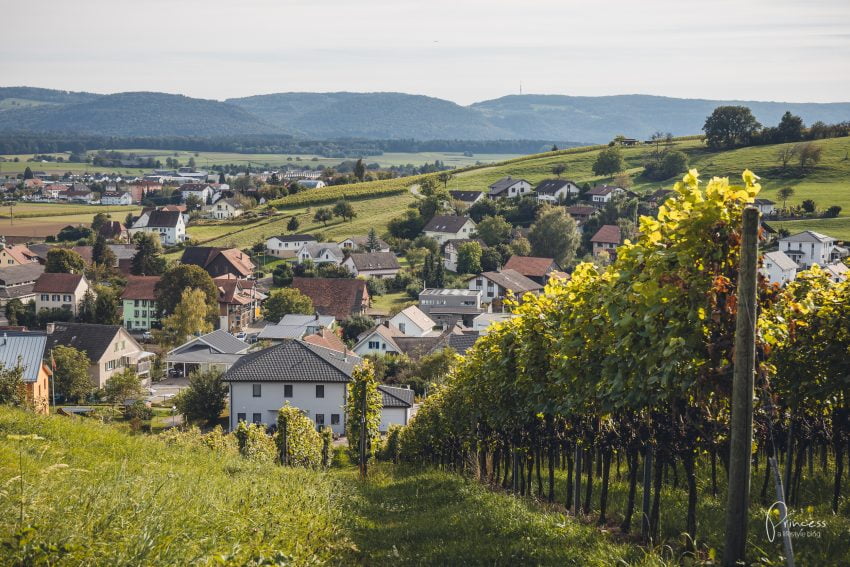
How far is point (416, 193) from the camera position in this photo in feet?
456

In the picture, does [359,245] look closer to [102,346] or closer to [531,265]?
[531,265]

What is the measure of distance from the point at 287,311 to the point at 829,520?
236 feet

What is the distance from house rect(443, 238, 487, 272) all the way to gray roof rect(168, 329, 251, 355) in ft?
126

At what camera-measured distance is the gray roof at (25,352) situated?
129 ft

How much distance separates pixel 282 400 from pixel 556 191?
83.9 meters

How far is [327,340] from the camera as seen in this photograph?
2516 inches

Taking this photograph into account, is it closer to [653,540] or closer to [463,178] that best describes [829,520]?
[653,540]

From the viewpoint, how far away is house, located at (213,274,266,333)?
79.8 meters

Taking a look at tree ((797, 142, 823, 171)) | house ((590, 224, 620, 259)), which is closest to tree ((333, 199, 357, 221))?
house ((590, 224, 620, 259))

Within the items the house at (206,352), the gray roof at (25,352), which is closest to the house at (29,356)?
the gray roof at (25,352)

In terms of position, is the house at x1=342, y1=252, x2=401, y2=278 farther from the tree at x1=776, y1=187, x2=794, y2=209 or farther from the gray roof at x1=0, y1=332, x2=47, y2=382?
the gray roof at x1=0, y1=332, x2=47, y2=382

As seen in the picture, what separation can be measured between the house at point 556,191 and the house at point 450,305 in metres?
40.5

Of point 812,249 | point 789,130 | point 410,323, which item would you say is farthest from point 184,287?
point 789,130

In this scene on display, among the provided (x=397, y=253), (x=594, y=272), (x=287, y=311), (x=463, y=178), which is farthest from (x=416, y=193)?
(x=594, y=272)
